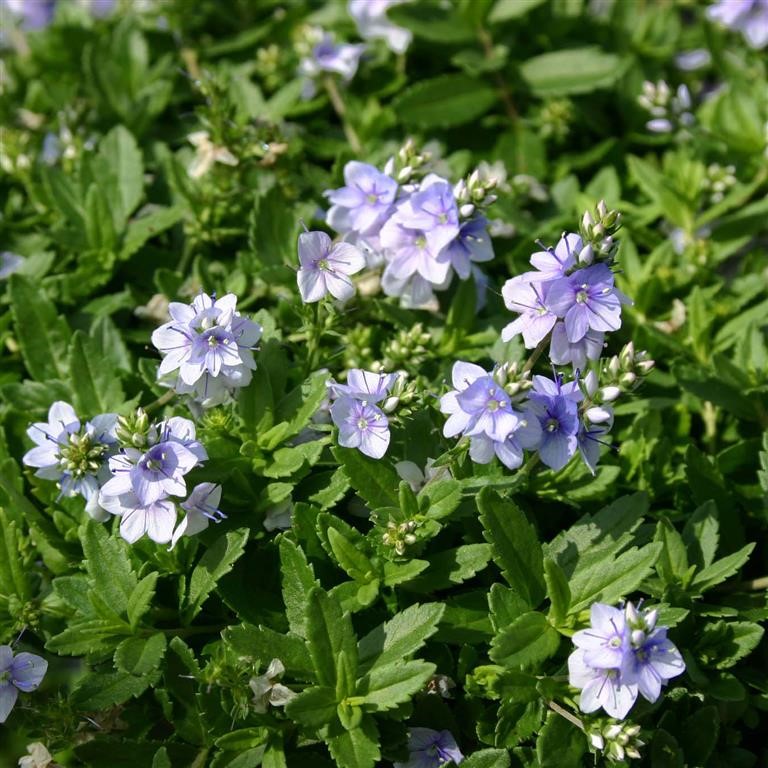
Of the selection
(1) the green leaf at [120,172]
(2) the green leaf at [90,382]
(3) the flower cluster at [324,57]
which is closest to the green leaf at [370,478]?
(2) the green leaf at [90,382]

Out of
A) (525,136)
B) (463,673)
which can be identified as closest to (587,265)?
(463,673)

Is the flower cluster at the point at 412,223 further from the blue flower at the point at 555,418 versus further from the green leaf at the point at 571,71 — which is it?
the green leaf at the point at 571,71

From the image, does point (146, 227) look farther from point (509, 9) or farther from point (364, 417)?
point (509, 9)

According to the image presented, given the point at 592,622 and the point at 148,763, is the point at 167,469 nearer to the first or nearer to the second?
the point at 148,763

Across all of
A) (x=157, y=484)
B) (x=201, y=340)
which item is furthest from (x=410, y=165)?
(x=157, y=484)

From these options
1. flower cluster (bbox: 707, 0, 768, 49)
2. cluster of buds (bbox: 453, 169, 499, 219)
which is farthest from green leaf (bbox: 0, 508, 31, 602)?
flower cluster (bbox: 707, 0, 768, 49)

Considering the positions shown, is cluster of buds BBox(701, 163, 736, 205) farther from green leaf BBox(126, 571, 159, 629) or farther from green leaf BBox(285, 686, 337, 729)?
green leaf BBox(126, 571, 159, 629)
